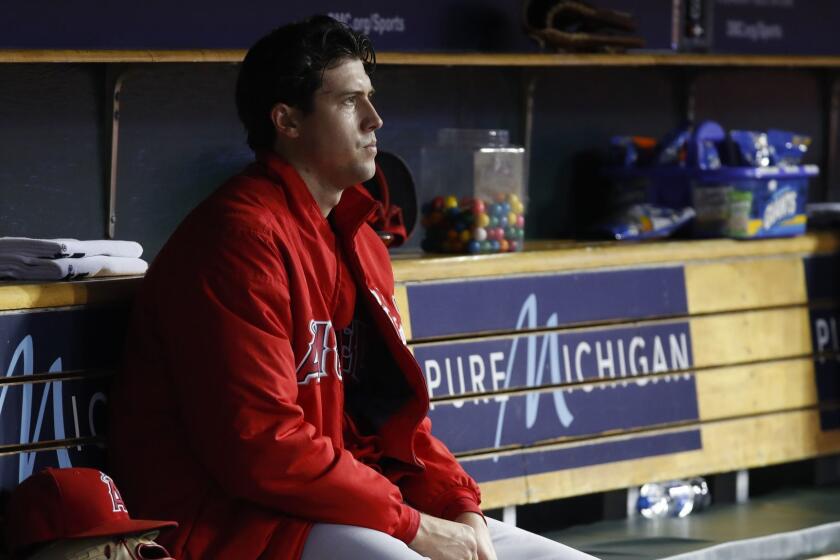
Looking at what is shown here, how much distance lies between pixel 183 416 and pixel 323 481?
250mm

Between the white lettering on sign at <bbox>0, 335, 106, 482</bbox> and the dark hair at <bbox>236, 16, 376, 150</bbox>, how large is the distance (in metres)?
0.56

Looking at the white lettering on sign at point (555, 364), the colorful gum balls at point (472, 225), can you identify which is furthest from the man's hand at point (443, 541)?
the colorful gum balls at point (472, 225)

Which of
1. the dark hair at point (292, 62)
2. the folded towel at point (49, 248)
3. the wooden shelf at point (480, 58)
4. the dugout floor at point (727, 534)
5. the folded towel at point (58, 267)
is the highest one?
the wooden shelf at point (480, 58)

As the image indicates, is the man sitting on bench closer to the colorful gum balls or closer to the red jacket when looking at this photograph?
the red jacket

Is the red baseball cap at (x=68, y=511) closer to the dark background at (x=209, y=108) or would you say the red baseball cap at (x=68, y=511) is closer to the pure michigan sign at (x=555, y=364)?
the dark background at (x=209, y=108)

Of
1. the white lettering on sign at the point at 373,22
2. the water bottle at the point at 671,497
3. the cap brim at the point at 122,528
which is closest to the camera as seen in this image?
the cap brim at the point at 122,528

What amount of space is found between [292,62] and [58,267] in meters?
0.57

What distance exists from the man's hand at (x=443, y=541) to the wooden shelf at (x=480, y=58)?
121 cm

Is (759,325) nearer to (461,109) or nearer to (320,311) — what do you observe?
(461,109)

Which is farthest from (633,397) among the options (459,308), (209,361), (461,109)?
(209,361)

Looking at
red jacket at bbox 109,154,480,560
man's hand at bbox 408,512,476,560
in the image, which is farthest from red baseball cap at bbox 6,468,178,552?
man's hand at bbox 408,512,476,560

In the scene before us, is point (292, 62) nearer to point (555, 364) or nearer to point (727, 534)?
point (555, 364)

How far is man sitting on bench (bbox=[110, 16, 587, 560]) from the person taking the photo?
88.5 inches

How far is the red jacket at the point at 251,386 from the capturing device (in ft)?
7.34
